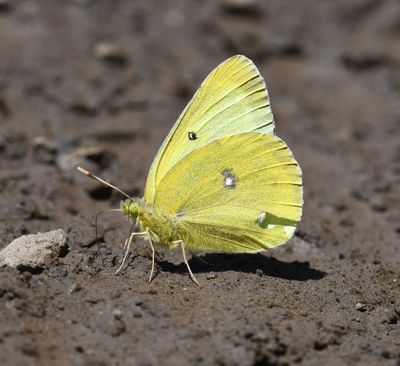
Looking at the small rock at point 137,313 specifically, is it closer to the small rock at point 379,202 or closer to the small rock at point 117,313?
the small rock at point 117,313

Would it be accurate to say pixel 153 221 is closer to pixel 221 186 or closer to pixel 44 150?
pixel 221 186

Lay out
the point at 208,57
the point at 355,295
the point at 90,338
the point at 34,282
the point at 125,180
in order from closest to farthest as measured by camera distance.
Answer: the point at 90,338
the point at 34,282
the point at 355,295
the point at 125,180
the point at 208,57

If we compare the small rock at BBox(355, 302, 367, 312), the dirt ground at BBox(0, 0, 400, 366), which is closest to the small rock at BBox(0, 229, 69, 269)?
the dirt ground at BBox(0, 0, 400, 366)

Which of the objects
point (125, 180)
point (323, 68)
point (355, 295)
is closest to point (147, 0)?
point (323, 68)

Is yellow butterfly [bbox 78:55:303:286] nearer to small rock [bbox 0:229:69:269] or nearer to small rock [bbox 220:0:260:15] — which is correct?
small rock [bbox 0:229:69:269]

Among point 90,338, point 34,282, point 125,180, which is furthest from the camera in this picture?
point 125,180

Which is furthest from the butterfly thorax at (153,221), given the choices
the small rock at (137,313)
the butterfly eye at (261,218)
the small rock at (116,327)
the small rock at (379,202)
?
the small rock at (379,202)

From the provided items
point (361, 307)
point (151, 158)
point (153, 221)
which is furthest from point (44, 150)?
point (361, 307)

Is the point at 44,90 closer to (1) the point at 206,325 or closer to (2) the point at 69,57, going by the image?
(2) the point at 69,57
